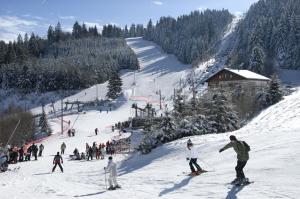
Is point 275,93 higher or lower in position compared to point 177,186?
higher

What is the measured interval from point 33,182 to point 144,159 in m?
7.96

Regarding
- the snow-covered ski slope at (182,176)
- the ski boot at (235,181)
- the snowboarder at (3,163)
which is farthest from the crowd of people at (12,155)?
the ski boot at (235,181)

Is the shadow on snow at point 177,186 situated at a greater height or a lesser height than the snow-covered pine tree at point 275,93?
lesser

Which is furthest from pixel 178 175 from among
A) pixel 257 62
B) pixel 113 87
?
pixel 113 87

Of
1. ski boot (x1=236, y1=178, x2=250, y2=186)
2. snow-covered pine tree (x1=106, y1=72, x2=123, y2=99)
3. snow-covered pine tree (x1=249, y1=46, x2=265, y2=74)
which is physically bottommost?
ski boot (x1=236, y1=178, x2=250, y2=186)

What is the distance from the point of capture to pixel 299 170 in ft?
51.2

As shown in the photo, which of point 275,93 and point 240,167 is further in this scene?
point 275,93

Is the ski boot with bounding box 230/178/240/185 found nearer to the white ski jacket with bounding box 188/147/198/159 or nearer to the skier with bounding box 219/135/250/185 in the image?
the skier with bounding box 219/135/250/185

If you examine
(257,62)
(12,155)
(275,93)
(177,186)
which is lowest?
(12,155)

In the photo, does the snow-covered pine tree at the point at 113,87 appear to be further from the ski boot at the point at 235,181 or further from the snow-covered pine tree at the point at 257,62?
the ski boot at the point at 235,181

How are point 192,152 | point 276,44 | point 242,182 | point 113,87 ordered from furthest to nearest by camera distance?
point 276,44 < point 113,87 < point 192,152 < point 242,182

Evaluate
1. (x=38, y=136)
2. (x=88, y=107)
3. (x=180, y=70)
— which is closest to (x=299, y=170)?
(x=38, y=136)

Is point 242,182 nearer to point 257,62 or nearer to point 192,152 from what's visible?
point 192,152

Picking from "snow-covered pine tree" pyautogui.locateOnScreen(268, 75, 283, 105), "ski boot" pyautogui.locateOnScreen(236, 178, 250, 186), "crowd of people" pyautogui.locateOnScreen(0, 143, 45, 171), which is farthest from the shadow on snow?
"snow-covered pine tree" pyautogui.locateOnScreen(268, 75, 283, 105)
